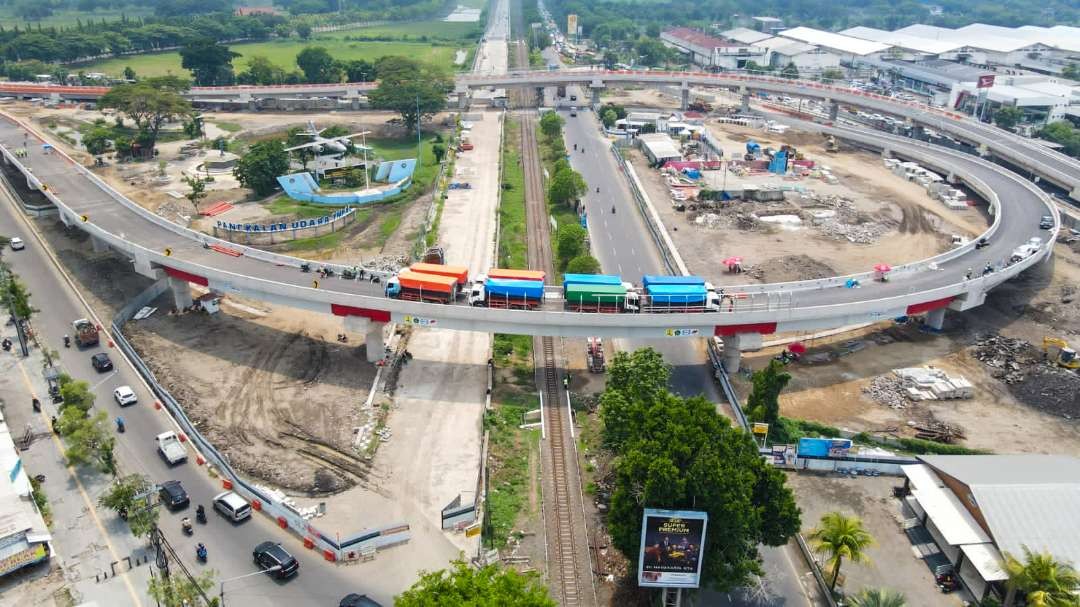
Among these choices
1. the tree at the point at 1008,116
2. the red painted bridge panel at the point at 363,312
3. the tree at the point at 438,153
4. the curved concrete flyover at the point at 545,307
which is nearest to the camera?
the curved concrete flyover at the point at 545,307

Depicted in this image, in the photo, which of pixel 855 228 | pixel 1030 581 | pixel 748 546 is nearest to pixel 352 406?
pixel 748 546

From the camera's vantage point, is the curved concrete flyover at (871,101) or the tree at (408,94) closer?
the curved concrete flyover at (871,101)

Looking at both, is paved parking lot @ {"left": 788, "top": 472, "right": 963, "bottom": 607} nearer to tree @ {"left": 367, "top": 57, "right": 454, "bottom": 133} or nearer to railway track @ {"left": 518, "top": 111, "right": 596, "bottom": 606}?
railway track @ {"left": 518, "top": 111, "right": 596, "bottom": 606}

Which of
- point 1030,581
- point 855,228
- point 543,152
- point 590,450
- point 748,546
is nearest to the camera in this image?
point 1030,581

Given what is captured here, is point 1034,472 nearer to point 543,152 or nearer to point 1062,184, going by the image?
point 1062,184

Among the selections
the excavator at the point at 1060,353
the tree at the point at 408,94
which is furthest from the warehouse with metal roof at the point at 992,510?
the tree at the point at 408,94

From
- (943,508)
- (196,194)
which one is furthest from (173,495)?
(196,194)

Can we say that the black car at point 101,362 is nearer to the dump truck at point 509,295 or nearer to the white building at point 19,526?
the white building at point 19,526
